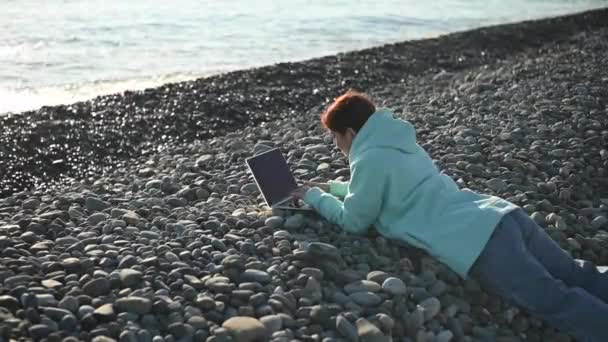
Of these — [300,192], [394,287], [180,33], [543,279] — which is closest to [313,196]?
[300,192]

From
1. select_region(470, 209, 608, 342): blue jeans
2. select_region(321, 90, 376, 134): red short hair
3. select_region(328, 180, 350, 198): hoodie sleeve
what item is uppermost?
select_region(321, 90, 376, 134): red short hair

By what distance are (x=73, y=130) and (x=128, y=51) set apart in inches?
284

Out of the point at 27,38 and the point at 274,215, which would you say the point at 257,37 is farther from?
the point at 274,215

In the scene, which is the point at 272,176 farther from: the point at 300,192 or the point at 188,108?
the point at 188,108

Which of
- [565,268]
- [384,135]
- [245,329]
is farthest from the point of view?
[384,135]

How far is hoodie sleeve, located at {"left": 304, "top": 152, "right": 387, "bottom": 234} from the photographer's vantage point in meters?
4.17

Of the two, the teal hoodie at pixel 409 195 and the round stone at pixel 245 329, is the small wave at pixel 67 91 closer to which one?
the teal hoodie at pixel 409 195

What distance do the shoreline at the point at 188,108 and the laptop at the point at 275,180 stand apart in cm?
414

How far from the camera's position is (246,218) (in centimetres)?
489

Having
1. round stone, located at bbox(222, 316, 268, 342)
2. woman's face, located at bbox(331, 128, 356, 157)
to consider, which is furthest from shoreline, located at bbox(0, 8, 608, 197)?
round stone, located at bbox(222, 316, 268, 342)

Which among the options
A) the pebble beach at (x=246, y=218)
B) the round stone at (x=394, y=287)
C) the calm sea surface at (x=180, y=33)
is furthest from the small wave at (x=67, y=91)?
the round stone at (x=394, y=287)

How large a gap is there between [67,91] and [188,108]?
3.14m

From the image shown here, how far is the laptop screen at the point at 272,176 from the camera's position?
4.84 m

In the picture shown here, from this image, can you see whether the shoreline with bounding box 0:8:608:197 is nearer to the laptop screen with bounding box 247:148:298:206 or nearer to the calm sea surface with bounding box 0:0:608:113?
the calm sea surface with bounding box 0:0:608:113
